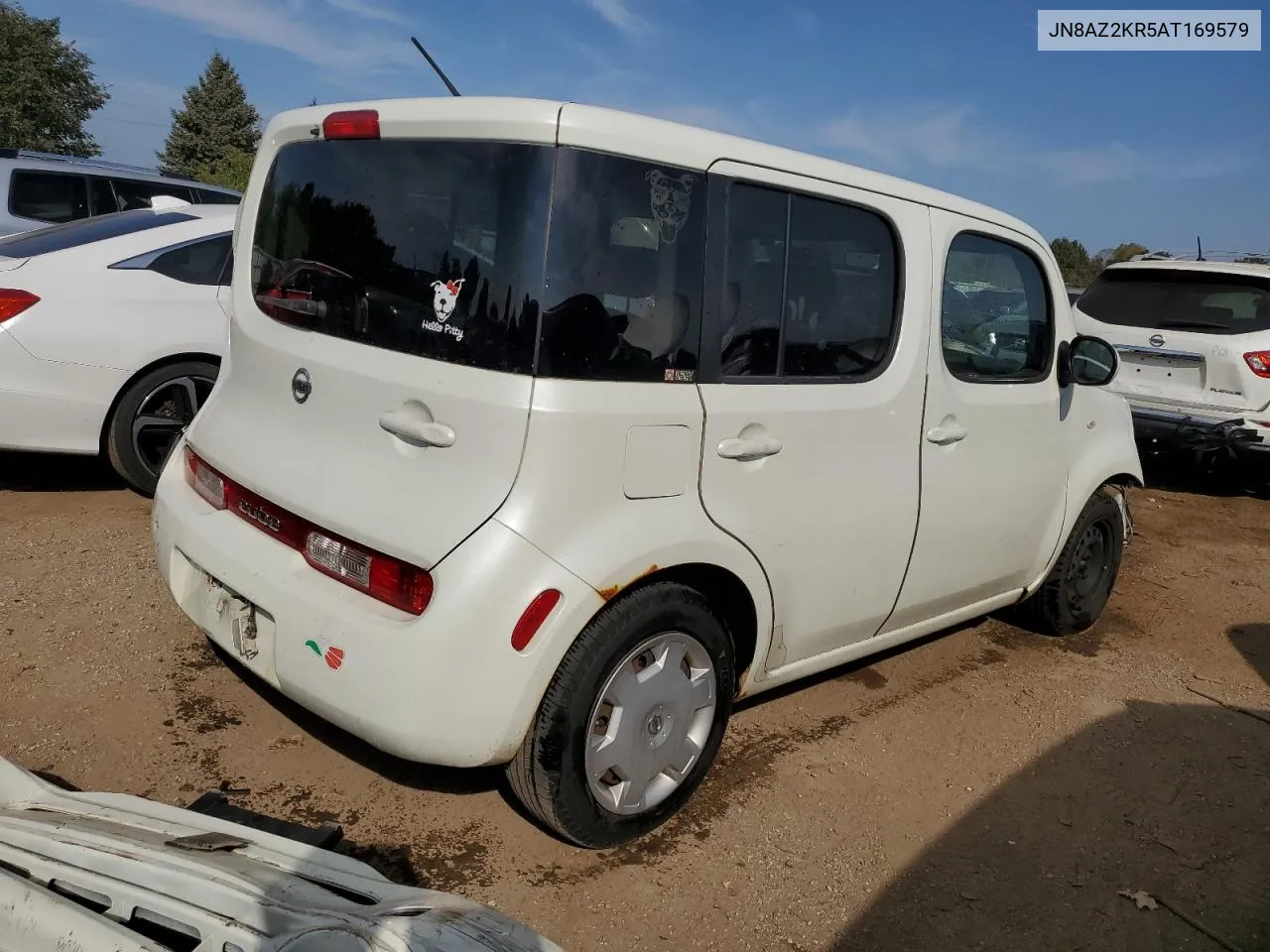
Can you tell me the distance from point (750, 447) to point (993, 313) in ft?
5.02

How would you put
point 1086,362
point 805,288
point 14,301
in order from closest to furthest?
point 805,288
point 1086,362
point 14,301

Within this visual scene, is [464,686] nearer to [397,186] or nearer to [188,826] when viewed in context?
[188,826]

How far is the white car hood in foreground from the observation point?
1.52m

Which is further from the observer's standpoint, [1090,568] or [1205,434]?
[1205,434]

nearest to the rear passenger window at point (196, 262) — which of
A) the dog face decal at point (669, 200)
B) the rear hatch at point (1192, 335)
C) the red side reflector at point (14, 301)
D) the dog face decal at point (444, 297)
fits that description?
the red side reflector at point (14, 301)

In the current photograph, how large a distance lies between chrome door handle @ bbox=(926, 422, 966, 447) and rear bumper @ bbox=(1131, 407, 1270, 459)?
4.20m

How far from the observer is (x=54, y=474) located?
18.7 ft

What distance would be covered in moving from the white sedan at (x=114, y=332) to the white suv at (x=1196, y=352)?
637cm

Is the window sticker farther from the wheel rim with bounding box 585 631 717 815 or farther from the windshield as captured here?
the wheel rim with bounding box 585 631 717 815

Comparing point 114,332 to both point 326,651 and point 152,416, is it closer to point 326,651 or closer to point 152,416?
point 152,416

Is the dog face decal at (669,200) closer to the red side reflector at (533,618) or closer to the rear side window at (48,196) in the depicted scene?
the red side reflector at (533,618)

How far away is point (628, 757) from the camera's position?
271 centimetres

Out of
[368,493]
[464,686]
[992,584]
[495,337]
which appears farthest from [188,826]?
[992,584]

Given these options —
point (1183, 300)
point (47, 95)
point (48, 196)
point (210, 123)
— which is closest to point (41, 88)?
point (47, 95)
